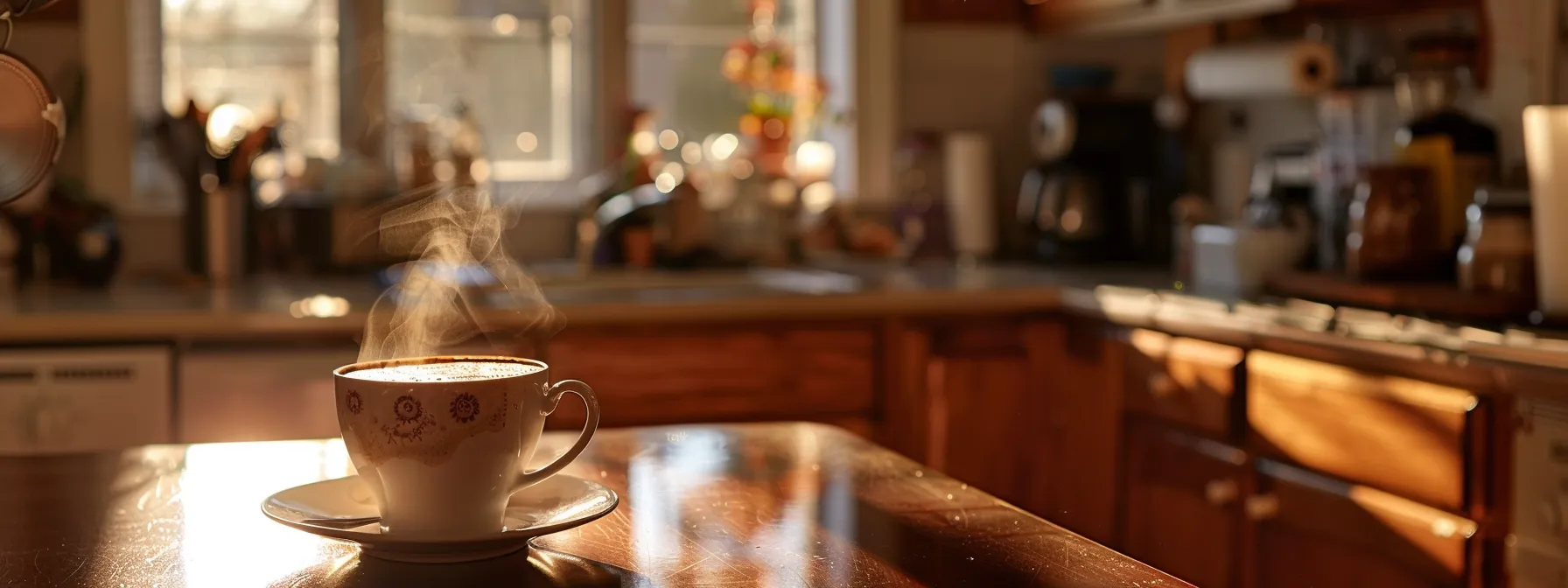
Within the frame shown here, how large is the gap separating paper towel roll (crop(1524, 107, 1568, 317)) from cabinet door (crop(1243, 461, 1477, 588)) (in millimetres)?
Result: 344

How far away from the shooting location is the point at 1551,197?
190cm

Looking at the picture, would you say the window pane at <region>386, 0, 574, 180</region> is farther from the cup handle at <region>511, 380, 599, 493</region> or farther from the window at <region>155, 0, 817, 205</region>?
the cup handle at <region>511, 380, 599, 493</region>

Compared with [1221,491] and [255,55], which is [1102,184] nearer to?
[1221,491]

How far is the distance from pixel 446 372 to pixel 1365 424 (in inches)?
58.0

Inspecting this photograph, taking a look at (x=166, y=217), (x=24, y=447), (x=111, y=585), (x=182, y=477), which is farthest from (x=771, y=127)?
(x=111, y=585)

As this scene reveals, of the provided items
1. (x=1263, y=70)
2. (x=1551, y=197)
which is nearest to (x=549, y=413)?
(x=1551, y=197)

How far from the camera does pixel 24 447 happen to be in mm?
2285

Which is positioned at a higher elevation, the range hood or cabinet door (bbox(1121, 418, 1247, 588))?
the range hood

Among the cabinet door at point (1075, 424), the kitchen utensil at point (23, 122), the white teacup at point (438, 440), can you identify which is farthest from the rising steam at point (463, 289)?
the cabinet door at point (1075, 424)

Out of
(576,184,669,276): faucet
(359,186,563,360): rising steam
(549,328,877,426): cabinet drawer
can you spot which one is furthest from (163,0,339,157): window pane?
(549,328,877,426): cabinet drawer

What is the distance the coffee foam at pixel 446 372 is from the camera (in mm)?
798

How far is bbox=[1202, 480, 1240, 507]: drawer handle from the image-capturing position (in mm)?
2223

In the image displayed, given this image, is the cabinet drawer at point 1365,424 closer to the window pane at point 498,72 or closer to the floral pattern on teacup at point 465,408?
the floral pattern on teacup at point 465,408

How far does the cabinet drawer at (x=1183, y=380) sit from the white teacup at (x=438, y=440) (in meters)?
1.61
